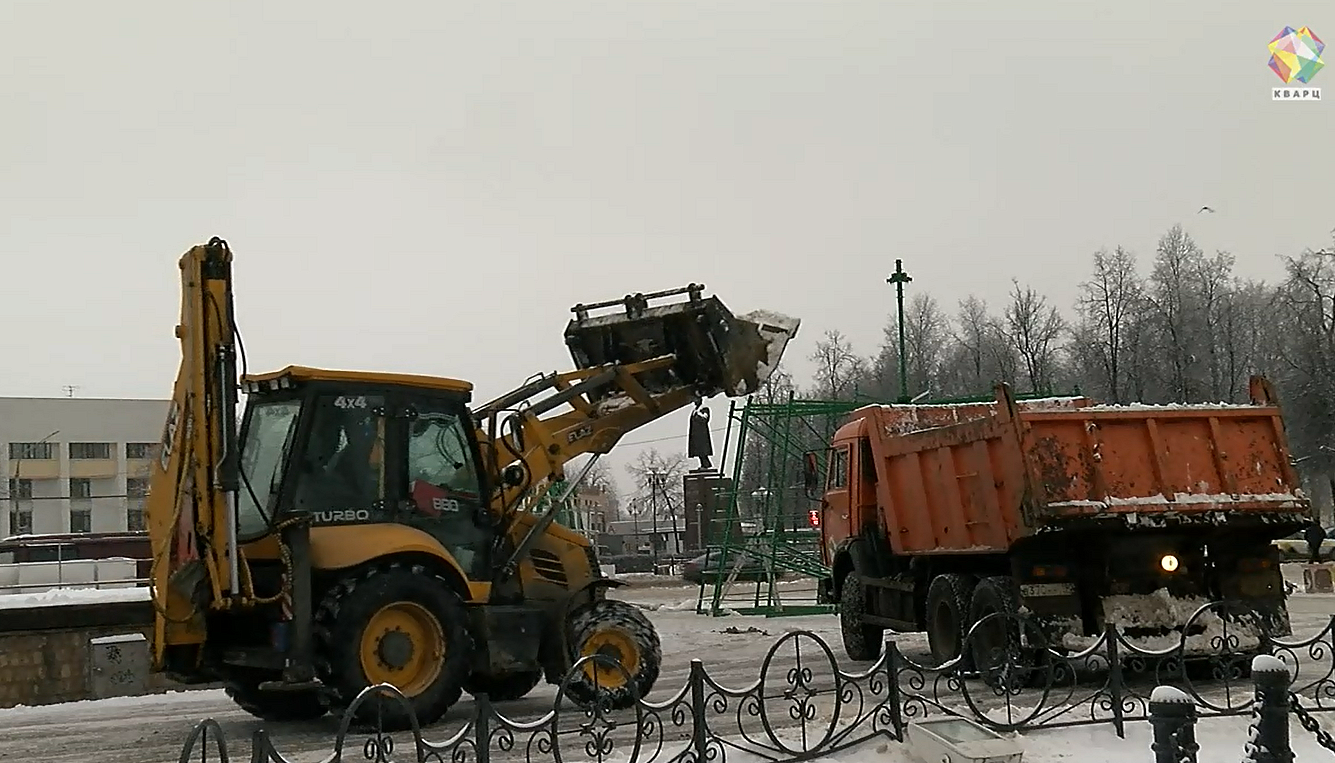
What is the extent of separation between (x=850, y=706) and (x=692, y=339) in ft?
12.2

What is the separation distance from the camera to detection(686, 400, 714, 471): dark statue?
12633 mm

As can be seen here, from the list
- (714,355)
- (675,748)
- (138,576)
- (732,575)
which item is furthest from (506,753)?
(732,575)

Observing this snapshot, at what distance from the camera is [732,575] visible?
86.6 ft

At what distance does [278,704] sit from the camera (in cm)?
1089

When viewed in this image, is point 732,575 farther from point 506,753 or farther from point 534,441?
point 506,753

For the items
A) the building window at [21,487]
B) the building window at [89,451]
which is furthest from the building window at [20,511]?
the building window at [89,451]

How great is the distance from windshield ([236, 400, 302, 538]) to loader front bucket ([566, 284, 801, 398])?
10.1 feet

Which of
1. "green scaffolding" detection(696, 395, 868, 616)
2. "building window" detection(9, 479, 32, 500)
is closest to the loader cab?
"green scaffolding" detection(696, 395, 868, 616)

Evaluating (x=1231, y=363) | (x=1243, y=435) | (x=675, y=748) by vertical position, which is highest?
(x=1231, y=363)

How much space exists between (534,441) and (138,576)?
1012 cm

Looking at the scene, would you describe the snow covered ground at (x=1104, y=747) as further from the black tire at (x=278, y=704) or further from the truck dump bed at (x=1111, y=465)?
the black tire at (x=278, y=704)

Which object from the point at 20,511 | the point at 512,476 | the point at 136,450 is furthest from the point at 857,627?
the point at 136,450

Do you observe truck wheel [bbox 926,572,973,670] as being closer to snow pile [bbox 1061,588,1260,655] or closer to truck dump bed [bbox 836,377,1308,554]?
truck dump bed [bbox 836,377,1308,554]

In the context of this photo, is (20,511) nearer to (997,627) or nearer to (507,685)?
(507,685)
